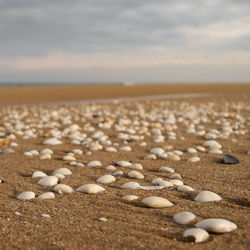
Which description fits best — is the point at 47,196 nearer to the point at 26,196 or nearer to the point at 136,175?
the point at 26,196

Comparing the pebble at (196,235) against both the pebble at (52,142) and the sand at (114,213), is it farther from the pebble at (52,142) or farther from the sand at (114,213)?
the pebble at (52,142)

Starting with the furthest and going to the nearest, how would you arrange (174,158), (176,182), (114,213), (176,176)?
(174,158)
(176,176)
(176,182)
(114,213)

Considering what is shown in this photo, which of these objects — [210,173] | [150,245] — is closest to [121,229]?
[150,245]

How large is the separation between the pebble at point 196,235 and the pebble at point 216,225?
6cm

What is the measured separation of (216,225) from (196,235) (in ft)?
0.49

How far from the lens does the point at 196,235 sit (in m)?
1.59

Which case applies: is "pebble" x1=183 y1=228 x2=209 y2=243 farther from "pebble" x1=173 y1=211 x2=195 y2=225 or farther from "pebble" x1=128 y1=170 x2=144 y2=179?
"pebble" x1=128 y1=170 x2=144 y2=179

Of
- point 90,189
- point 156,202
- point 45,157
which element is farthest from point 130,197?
point 45,157

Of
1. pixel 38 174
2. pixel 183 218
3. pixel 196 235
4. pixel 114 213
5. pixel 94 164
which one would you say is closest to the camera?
pixel 196 235

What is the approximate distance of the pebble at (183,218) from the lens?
1.79 m

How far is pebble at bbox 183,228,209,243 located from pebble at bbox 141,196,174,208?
1.29 feet

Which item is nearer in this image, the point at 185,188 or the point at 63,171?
the point at 185,188

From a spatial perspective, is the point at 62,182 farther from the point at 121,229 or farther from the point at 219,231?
the point at 219,231

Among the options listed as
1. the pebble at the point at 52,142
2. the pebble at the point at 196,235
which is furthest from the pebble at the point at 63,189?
the pebble at the point at 52,142
